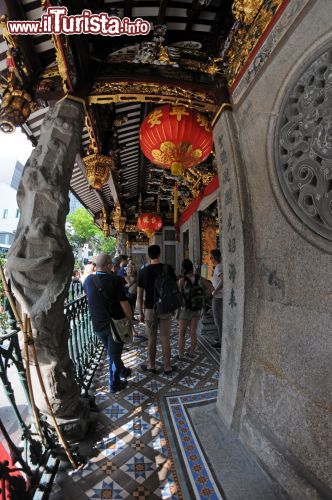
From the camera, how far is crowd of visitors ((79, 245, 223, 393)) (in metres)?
2.78

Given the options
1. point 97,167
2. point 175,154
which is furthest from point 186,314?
point 97,167

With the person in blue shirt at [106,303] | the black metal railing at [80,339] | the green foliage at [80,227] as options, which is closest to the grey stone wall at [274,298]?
the person in blue shirt at [106,303]

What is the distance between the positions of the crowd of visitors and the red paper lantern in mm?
1179

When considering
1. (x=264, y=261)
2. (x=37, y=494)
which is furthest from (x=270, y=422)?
(x=37, y=494)

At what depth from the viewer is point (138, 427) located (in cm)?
232

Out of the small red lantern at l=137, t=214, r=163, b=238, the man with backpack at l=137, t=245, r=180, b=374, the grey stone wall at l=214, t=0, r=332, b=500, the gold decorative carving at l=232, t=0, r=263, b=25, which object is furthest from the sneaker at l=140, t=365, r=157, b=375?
the small red lantern at l=137, t=214, r=163, b=238

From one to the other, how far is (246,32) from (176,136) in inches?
44.2

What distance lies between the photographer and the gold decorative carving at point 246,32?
190 centimetres

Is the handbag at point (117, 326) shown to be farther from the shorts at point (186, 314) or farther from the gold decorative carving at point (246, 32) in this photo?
the gold decorative carving at point (246, 32)

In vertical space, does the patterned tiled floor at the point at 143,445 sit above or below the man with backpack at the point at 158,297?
below

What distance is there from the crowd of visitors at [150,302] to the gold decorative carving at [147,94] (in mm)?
1727

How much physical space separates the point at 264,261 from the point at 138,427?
1.92 meters

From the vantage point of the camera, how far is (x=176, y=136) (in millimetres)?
2963

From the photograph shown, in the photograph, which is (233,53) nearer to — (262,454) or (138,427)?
(262,454)
